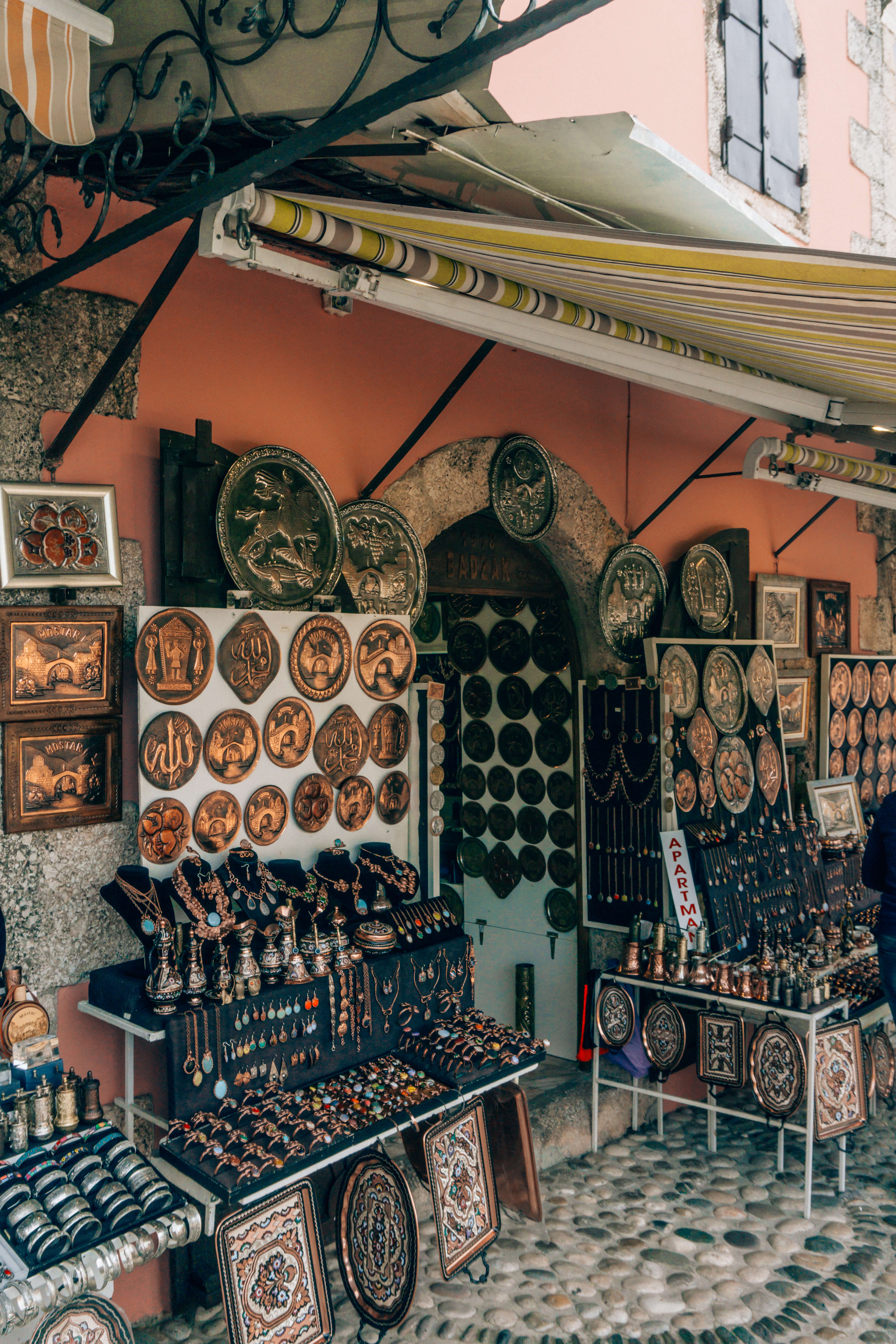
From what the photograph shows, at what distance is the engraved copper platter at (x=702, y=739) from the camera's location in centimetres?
520

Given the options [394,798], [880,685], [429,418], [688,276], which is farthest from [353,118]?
[880,685]

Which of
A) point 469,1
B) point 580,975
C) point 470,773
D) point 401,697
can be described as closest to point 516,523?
point 401,697

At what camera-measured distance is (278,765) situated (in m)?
3.50

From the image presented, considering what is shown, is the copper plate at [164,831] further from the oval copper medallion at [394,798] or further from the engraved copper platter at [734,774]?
the engraved copper platter at [734,774]

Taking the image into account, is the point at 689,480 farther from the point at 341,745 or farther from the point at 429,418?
the point at 341,745

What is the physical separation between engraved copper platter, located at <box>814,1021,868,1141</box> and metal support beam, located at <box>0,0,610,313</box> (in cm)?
386

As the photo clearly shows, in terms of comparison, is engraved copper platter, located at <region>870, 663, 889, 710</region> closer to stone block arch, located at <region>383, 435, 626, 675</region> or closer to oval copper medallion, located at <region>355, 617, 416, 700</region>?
stone block arch, located at <region>383, 435, 626, 675</region>

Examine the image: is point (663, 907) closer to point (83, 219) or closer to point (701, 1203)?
point (701, 1203)

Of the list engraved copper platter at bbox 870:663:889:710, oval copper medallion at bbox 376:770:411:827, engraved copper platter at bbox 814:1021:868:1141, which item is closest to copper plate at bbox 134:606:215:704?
oval copper medallion at bbox 376:770:411:827

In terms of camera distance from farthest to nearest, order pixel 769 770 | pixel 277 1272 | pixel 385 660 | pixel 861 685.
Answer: pixel 861 685
pixel 769 770
pixel 385 660
pixel 277 1272

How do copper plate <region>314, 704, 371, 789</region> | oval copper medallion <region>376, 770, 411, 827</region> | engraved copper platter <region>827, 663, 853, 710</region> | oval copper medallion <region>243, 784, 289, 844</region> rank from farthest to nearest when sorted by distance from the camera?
engraved copper platter <region>827, 663, 853, 710</region>, oval copper medallion <region>376, 770, 411, 827</region>, copper plate <region>314, 704, 371, 789</region>, oval copper medallion <region>243, 784, 289, 844</region>

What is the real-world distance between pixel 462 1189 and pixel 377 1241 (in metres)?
0.37

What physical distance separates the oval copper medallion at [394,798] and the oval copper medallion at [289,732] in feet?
1.37

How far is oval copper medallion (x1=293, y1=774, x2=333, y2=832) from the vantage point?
11.7 feet
